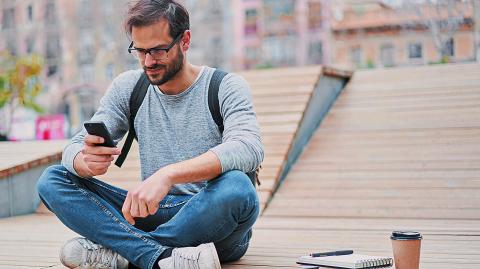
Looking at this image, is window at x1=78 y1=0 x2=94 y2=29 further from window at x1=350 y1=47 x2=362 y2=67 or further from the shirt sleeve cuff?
the shirt sleeve cuff

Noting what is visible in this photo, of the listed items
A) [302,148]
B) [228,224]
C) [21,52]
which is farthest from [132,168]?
[21,52]

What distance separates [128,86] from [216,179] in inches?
27.0

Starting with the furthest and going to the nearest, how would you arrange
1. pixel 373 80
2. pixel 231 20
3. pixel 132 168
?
pixel 231 20 → pixel 373 80 → pixel 132 168

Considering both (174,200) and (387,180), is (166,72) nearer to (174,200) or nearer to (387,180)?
(174,200)

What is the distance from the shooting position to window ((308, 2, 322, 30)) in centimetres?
4084

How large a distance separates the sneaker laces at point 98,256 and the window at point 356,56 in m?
36.1

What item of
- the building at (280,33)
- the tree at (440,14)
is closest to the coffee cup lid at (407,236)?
the tree at (440,14)

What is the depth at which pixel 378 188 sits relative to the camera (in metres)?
5.43

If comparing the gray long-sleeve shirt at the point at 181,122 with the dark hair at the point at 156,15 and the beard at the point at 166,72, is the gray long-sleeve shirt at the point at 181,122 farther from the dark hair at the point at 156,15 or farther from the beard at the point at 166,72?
the dark hair at the point at 156,15

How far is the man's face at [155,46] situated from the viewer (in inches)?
118

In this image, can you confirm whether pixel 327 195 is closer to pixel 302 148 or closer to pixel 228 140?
pixel 302 148

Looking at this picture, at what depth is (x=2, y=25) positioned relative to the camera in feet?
148

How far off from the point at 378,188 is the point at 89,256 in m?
2.80

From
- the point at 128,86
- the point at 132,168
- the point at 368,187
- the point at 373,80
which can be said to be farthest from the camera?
the point at 373,80
